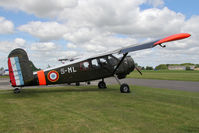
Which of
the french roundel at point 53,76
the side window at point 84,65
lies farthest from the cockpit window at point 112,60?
the french roundel at point 53,76

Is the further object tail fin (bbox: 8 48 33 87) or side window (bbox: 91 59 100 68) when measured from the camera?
side window (bbox: 91 59 100 68)

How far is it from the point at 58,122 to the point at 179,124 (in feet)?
11.0

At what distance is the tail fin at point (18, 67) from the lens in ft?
28.0

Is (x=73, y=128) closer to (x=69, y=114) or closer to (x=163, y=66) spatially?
(x=69, y=114)

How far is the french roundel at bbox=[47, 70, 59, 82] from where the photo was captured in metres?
10.5

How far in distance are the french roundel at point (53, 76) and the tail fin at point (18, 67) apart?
1.72 m

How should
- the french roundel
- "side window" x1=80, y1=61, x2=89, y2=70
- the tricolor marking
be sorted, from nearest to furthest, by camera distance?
the tricolor marking → the french roundel → "side window" x1=80, y1=61, x2=89, y2=70

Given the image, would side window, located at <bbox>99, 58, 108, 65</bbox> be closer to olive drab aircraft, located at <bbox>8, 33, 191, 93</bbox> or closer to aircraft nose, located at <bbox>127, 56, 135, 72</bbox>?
olive drab aircraft, located at <bbox>8, 33, 191, 93</bbox>

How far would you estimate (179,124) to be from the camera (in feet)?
15.5

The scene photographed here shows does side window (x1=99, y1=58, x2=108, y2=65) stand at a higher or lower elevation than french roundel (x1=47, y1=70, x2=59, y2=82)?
higher

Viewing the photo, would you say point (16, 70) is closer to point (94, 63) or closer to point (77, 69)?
point (77, 69)

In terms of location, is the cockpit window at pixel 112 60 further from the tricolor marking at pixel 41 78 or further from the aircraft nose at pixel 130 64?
the tricolor marking at pixel 41 78

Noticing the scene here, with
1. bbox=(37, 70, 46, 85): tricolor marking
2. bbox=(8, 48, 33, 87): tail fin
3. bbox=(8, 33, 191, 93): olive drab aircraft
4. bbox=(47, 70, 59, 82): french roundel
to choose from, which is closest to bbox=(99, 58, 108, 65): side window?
bbox=(8, 33, 191, 93): olive drab aircraft

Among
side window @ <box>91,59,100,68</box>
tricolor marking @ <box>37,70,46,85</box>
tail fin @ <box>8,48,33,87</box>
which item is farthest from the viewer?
side window @ <box>91,59,100,68</box>
